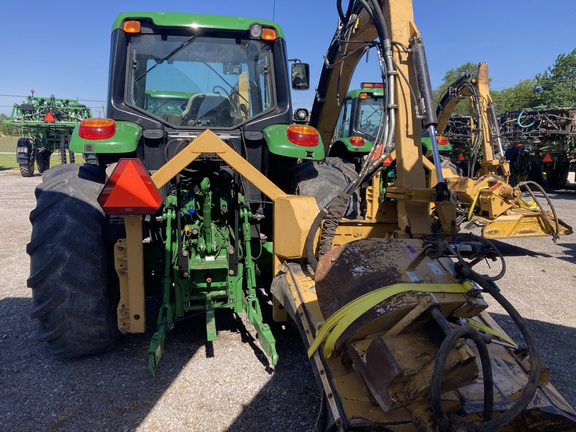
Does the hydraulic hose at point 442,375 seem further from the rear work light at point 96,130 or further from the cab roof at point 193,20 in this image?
the cab roof at point 193,20

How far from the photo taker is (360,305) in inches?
65.6

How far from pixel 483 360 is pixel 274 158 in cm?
240

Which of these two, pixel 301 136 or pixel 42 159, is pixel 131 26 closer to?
pixel 301 136

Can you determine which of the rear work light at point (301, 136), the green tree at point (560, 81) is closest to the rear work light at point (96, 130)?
the rear work light at point (301, 136)

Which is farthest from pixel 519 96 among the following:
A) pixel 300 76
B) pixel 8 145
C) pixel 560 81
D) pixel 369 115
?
pixel 8 145

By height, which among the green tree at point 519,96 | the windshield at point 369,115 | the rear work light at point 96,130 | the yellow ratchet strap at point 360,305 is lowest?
the yellow ratchet strap at point 360,305

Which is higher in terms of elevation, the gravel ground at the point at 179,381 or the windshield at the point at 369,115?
the windshield at the point at 369,115

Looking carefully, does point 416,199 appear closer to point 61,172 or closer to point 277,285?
point 277,285

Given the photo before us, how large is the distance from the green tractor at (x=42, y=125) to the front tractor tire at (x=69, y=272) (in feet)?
51.5

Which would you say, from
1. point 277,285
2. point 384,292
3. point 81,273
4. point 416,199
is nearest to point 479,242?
point 384,292

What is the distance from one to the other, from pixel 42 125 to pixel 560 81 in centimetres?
3493

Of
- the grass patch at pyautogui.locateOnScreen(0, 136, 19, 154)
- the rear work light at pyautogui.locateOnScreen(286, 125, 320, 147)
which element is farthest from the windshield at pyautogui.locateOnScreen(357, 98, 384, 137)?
the grass patch at pyautogui.locateOnScreen(0, 136, 19, 154)

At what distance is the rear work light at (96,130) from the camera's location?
292cm

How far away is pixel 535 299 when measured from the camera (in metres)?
4.31
